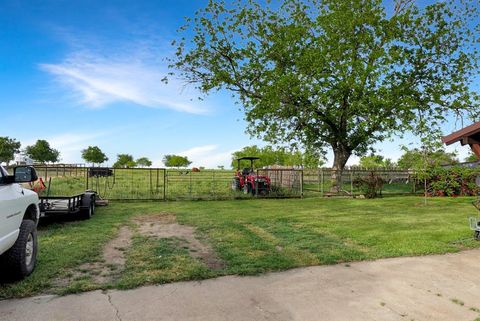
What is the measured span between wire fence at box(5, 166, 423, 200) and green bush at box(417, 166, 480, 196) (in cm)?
203

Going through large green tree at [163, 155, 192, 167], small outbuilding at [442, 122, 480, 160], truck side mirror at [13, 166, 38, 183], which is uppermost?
large green tree at [163, 155, 192, 167]

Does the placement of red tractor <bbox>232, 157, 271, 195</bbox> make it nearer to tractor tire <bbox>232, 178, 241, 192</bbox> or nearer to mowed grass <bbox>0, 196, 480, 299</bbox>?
tractor tire <bbox>232, 178, 241, 192</bbox>

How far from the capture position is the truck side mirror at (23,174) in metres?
4.77

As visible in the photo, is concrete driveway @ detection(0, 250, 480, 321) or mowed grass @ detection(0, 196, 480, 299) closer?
concrete driveway @ detection(0, 250, 480, 321)

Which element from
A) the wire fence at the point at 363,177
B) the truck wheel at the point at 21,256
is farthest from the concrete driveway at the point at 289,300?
the wire fence at the point at 363,177

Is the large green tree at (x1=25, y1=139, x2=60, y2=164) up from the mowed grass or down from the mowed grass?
up

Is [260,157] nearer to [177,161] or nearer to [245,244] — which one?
[245,244]

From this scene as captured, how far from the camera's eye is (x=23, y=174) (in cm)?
486

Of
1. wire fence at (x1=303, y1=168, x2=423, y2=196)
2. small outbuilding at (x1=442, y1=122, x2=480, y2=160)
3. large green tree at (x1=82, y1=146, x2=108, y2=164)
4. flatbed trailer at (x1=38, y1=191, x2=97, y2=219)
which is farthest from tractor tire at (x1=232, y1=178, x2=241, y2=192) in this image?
large green tree at (x1=82, y1=146, x2=108, y2=164)

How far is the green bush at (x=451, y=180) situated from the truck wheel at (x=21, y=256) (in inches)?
641

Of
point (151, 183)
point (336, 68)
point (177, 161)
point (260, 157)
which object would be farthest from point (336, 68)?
point (177, 161)

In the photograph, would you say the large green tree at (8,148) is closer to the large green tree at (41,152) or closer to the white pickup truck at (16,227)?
the large green tree at (41,152)

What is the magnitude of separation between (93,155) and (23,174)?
3777 inches

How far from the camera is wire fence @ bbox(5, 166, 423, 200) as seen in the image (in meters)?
16.7
